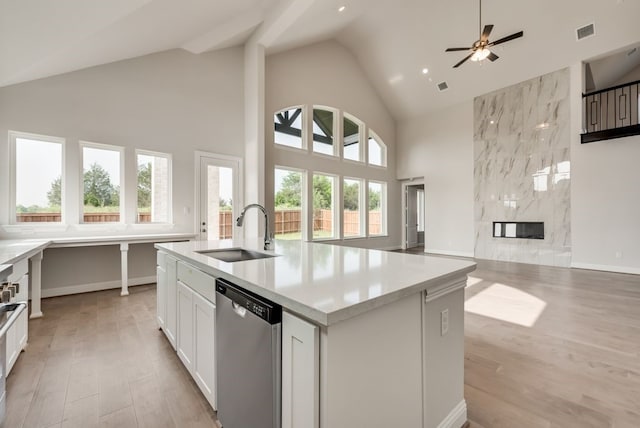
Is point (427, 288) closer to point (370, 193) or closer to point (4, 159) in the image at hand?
point (4, 159)

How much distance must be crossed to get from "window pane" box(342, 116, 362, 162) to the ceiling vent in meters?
4.84

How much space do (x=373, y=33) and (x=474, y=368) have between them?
7.22 m

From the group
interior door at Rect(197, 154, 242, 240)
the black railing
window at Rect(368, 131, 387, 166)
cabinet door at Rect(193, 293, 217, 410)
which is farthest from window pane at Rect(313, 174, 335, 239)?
the black railing

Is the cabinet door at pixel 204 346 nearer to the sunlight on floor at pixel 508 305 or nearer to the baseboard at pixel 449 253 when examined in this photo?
the sunlight on floor at pixel 508 305

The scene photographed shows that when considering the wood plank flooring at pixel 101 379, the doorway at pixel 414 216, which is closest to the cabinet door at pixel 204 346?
the wood plank flooring at pixel 101 379

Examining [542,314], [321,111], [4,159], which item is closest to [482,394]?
[542,314]

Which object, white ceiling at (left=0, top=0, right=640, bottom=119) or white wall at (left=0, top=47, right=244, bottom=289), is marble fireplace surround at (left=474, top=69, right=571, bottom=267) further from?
white wall at (left=0, top=47, right=244, bottom=289)

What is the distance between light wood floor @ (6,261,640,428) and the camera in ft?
5.39

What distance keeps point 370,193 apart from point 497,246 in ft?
11.6

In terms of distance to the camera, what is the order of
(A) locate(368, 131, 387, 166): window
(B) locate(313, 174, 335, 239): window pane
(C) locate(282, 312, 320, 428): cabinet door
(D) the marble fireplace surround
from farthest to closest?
(A) locate(368, 131, 387, 166): window < (B) locate(313, 174, 335, 239): window pane < (D) the marble fireplace surround < (C) locate(282, 312, 320, 428): cabinet door

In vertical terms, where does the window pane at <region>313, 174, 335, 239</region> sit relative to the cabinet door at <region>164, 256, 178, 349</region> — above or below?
above

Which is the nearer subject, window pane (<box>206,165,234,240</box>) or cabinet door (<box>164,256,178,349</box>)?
cabinet door (<box>164,256,178,349</box>)

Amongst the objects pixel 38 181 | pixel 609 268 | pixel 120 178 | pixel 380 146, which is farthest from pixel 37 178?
pixel 609 268

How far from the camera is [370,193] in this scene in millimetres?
8477
